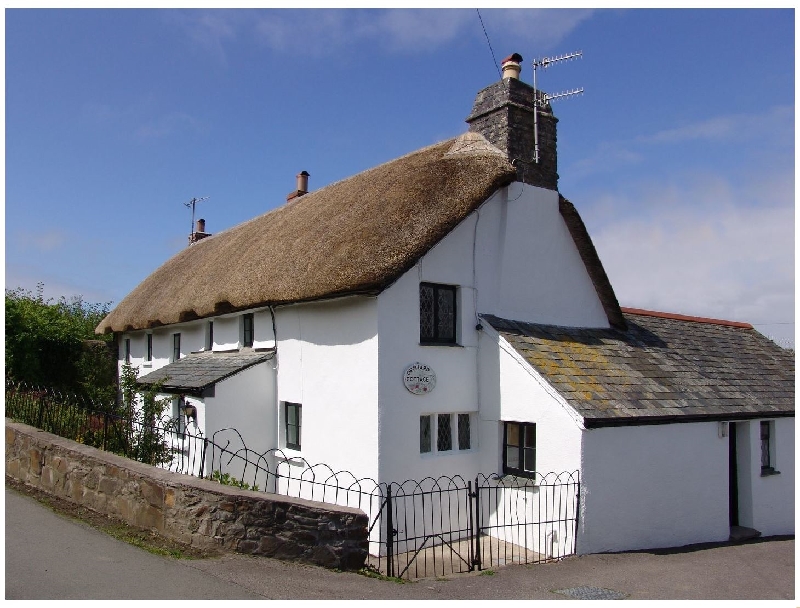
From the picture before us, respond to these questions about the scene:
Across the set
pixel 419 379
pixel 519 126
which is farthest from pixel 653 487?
pixel 519 126

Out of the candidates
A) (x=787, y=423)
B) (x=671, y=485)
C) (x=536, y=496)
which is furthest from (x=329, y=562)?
(x=787, y=423)

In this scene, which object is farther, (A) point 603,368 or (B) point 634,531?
(A) point 603,368

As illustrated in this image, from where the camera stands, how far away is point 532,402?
434 inches

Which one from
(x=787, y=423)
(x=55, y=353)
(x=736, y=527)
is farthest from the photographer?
(x=55, y=353)

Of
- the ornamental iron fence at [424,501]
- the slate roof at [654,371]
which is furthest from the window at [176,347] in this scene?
the slate roof at [654,371]

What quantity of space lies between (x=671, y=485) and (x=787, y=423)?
3914 millimetres

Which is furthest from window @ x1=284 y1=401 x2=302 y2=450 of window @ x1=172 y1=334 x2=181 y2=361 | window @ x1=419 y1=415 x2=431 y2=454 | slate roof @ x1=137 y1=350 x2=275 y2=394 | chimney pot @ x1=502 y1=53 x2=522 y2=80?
chimney pot @ x1=502 y1=53 x2=522 y2=80

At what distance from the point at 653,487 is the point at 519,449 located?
2172 millimetres

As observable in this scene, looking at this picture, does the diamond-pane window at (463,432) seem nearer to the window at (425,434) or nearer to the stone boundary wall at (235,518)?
the window at (425,434)

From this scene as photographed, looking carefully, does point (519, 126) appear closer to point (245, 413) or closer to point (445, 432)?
point (445, 432)

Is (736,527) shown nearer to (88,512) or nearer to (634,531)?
(634,531)

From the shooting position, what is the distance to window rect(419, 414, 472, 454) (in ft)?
38.0

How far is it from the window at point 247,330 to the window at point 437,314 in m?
4.50

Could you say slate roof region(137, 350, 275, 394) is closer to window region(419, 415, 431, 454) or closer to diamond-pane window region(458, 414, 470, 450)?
window region(419, 415, 431, 454)
